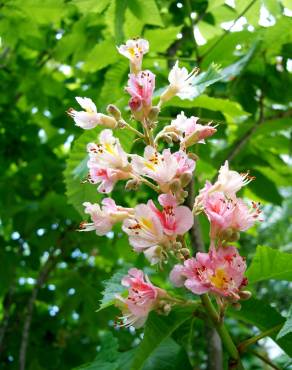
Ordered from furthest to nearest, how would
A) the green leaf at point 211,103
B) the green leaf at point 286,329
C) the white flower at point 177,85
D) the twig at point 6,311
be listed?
the twig at point 6,311, the green leaf at point 211,103, the white flower at point 177,85, the green leaf at point 286,329

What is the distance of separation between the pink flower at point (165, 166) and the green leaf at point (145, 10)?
2.60 feet

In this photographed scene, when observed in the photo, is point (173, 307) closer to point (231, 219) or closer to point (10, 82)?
point (231, 219)

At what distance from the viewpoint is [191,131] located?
3.46 feet

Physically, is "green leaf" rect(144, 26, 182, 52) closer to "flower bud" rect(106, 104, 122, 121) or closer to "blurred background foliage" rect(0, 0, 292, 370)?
"blurred background foliage" rect(0, 0, 292, 370)

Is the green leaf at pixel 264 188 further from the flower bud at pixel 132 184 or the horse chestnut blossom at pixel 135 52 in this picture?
the flower bud at pixel 132 184

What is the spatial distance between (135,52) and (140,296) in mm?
526

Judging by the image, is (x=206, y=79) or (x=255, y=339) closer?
(x=255, y=339)

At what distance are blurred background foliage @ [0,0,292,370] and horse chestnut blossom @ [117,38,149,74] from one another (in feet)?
0.93

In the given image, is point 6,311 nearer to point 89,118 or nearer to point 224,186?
point 89,118

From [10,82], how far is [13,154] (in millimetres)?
360

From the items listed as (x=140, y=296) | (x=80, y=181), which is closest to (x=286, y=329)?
(x=140, y=296)

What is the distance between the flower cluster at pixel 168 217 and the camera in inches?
36.0

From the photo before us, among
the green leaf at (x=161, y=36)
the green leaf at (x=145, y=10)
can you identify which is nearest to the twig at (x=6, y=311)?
the green leaf at (x=161, y=36)

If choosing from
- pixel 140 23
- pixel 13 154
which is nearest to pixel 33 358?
pixel 13 154
